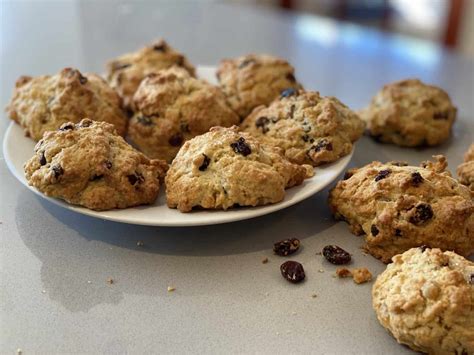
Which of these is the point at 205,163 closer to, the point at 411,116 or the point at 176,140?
the point at 176,140

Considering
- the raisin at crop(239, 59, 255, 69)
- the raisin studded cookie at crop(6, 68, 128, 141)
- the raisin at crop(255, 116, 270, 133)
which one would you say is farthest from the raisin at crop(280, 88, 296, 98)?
the raisin studded cookie at crop(6, 68, 128, 141)

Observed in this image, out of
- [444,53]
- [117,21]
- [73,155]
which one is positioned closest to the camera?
[73,155]

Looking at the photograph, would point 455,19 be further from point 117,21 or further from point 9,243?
point 9,243

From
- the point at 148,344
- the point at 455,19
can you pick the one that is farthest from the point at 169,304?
the point at 455,19

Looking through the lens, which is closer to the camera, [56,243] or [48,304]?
[48,304]

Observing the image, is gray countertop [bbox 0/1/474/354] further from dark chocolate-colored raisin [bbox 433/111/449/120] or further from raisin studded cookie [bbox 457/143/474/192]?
raisin studded cookie [bbox 457/143/474/192]

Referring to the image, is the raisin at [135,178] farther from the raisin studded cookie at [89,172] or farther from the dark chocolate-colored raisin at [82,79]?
the dark chocolate-colored raisin at [82,79]
